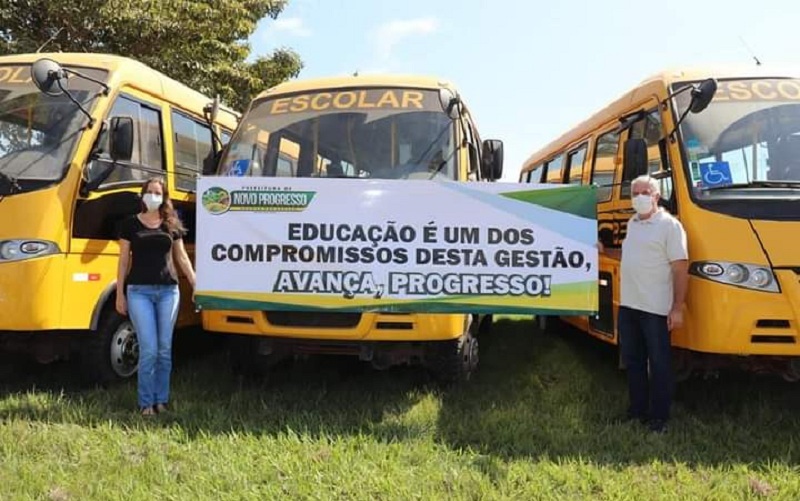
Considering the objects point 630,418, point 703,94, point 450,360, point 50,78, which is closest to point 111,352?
point 50,78

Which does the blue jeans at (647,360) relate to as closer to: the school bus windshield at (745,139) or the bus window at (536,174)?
the school bus windshield at (745,139)

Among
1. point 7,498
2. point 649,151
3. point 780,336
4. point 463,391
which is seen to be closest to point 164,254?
point 7,498

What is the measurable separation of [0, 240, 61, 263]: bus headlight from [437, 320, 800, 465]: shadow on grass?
3.23 meters

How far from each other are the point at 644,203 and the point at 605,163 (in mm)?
2160

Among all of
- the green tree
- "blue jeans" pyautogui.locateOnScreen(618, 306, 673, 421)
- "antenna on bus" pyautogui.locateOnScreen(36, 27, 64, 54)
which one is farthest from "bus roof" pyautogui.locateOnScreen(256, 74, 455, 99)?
the green tree

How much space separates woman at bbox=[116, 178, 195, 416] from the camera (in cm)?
477

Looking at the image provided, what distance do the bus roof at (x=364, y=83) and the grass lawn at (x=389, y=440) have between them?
2.60 m

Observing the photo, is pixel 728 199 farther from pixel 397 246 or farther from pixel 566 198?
pixel 397 246

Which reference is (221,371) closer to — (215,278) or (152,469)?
(215,278)

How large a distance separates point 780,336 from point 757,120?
1.69m

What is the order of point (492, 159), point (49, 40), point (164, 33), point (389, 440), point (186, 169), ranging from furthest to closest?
point (164, 33)
point (49, 40)
point (186, 169)
point (492, 159)
point (389, 440)

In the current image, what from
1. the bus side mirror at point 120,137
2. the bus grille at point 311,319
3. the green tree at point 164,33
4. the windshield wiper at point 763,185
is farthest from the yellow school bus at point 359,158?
the green tree at point 164,33

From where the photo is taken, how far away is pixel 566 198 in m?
4.94

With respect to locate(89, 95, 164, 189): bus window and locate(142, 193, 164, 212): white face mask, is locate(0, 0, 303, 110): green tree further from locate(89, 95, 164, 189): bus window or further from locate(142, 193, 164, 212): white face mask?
locate(142, 193, 164, 212): white face mask
